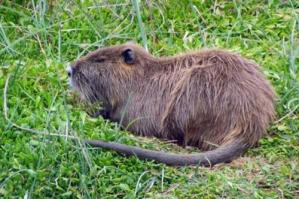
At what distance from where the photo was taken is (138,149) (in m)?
4.98

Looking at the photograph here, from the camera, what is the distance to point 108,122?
5.51m

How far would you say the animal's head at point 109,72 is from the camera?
5715 millimetres

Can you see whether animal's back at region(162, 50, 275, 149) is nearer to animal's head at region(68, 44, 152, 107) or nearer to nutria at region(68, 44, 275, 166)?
nutria at region(68, 44, 275, 166)

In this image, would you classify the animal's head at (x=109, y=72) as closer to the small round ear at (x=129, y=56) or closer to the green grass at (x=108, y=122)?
the small round ear at (x=129, y=56)

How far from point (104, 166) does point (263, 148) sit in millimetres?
923

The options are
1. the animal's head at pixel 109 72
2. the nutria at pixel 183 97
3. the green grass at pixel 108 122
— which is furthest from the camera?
the animal's head at pixel 109 72

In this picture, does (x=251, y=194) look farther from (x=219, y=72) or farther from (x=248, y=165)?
(x=219, y=72)

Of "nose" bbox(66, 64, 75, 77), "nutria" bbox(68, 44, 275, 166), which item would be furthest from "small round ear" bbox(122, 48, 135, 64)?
"nose" bbox(66, 64, 75, 77)

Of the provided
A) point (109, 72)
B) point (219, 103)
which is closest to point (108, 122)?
point (109, 72)

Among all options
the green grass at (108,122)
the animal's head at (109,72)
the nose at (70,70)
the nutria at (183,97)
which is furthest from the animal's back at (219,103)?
the nose at (70,70)

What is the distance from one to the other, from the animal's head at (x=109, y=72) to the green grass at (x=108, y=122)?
0.37 ft

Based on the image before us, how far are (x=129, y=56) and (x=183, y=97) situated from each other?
19.1 inches

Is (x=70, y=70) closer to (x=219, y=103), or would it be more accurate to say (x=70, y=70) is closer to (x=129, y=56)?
(x=129, y=56)

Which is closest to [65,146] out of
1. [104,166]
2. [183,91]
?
[104,166]
